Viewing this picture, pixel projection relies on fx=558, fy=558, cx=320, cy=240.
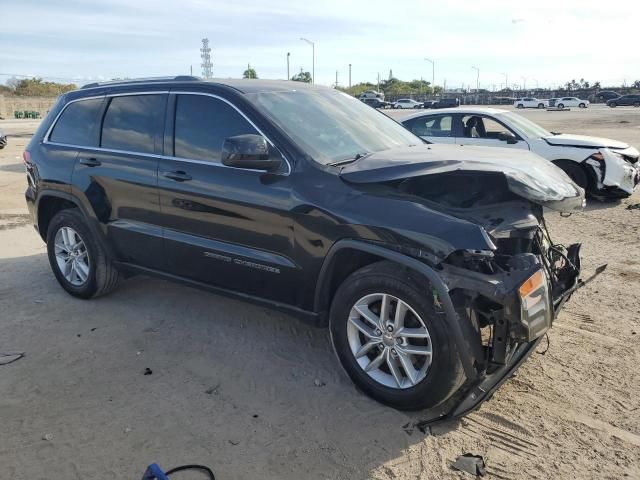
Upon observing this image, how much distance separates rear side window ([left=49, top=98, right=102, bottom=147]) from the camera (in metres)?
5.04

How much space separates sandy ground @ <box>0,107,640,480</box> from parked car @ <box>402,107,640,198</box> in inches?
184

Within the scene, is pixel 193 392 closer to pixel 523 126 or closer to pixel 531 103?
pixel 523 126

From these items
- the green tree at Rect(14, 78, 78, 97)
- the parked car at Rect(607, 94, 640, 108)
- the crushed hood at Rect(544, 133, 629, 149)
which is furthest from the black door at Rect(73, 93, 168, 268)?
the green tree at Rect(14, 78, 78, 97)

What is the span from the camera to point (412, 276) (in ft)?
10.7

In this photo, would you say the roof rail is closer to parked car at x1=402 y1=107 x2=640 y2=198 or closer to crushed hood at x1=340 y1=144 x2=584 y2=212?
crushed hood at x1=340 y1=144 x2=584 y2=212

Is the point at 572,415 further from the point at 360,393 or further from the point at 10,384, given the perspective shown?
the point at 10,384

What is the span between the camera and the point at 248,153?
3592 millimetres

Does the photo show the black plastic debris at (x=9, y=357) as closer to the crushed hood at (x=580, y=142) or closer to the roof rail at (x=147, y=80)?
the roof rail at (x=147, y=80)

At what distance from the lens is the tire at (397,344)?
3.16 meters

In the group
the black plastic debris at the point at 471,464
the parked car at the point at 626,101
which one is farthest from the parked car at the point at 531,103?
the black plastic debris at the point at 471,464

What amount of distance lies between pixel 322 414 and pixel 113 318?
2.40 m

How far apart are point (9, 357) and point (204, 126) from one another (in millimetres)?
2294

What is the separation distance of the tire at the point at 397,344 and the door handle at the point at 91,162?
2.62 m

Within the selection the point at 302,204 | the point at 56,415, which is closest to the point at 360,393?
the point at 302,204
